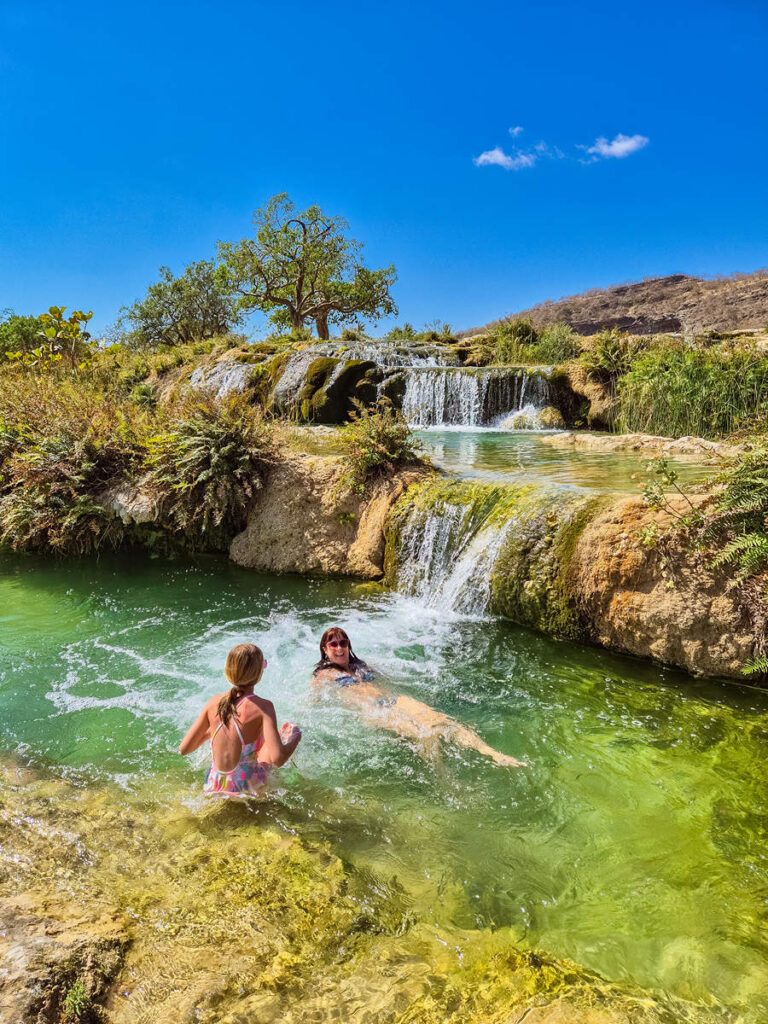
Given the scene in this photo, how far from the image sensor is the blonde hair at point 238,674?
11.5 feet

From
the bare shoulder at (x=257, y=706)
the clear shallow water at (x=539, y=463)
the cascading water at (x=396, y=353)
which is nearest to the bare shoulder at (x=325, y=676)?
the bare shoulder at (x=257, y=706)

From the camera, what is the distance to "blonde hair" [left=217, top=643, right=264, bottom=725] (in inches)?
138

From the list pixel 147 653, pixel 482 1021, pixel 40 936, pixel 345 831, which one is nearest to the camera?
pixel 482 1021

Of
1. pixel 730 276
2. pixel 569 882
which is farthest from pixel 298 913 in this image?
pixel 730 276

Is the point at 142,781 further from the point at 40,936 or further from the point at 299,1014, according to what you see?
the point at 299,1014

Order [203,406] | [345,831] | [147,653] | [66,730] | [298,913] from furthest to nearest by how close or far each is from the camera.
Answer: [203,406] < [147,653] < [66,730] < [345,831] < [298,913]

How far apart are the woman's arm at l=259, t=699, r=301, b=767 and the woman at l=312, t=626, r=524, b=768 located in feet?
3.64

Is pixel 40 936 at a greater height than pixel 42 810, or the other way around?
pixel 40 936

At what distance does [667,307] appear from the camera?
5719 cm

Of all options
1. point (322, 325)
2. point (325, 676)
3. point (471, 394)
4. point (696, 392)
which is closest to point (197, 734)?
point (325, 676)

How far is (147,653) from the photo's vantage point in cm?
581

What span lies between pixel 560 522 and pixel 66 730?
16.7 feet

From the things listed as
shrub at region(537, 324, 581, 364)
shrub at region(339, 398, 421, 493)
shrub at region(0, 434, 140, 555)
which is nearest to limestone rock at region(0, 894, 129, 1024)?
shrub at region(339, 398, 421, 493)

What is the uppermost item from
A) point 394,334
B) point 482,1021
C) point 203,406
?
point 394,334
